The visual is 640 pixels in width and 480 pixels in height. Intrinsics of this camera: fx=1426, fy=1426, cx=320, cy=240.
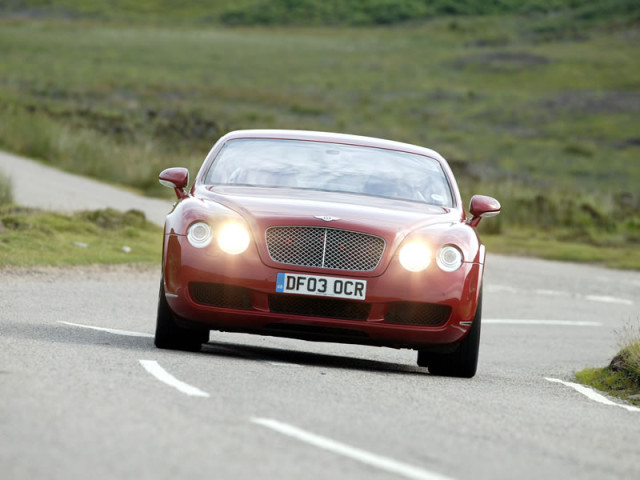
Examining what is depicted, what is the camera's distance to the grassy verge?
10292 millimetres

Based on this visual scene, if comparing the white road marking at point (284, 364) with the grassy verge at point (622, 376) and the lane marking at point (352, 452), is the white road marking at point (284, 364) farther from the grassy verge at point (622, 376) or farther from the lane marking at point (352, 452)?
the lane marking at point (352, 452)

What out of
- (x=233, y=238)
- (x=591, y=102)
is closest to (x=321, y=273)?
(x=233, y=238)

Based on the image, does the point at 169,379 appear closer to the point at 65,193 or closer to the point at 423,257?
the point at 423,257

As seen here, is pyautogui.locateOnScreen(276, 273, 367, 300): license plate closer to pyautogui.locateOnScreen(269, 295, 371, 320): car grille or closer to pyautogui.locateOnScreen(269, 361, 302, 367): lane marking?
pyautogui.locateOnScreen(269, 295, 371, 320): car grille

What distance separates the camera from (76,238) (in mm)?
19391

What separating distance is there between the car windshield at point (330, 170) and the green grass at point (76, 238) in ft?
18.9

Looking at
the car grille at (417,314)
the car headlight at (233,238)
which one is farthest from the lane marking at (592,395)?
the car headlight at (233,238)

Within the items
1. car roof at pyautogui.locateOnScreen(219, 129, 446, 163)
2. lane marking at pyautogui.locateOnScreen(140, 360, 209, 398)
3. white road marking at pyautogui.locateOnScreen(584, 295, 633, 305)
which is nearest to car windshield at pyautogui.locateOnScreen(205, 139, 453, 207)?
car roof at pyautogui.locateOnScreen(219, 129, 446, 163)

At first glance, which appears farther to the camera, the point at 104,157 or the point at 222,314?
the point at 104,157

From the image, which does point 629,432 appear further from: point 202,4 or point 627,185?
point 202,4

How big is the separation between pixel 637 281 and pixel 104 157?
49.2ft

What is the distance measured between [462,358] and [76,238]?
404 inches

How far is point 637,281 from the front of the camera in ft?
78.0

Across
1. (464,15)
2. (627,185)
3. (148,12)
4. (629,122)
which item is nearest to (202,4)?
(148,12)
